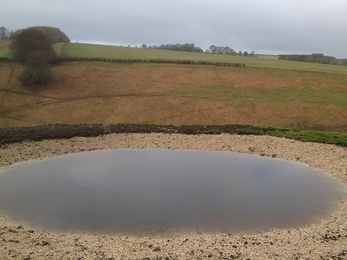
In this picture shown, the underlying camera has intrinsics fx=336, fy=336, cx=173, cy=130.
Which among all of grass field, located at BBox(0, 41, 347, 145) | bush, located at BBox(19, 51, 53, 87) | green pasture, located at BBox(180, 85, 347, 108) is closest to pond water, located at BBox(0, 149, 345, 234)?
grass field, located at BBox(0, 41, 347, 145)

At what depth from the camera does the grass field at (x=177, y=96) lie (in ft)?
98.8

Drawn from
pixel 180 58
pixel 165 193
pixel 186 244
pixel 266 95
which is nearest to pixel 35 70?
pixel 180 58

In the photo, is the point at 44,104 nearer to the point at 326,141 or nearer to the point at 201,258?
the point at 326,141

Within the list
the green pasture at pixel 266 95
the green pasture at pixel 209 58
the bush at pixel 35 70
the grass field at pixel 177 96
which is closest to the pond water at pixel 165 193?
the grass field at pixel 177 96

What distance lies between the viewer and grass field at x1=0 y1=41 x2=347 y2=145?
30109 mm

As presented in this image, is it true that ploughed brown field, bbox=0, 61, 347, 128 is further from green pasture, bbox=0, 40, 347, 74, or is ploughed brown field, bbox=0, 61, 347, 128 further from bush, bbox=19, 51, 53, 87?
green pasture, bbox=0, 40, 347, 74

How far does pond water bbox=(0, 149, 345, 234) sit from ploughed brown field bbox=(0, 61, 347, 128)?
12166 mm

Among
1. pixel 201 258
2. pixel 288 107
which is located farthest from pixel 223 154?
pixel 288 107

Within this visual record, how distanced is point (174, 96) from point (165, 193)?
22407 mm

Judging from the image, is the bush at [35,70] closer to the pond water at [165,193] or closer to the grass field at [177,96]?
the grass field at [177,96]

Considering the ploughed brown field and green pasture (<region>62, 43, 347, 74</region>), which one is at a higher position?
green pasture (<region>62, 43, 347, 74</region>)

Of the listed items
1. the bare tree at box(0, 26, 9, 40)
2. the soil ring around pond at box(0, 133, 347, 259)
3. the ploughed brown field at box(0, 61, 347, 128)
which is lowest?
the soil ring around pond at box(0, 133, 347, 259)

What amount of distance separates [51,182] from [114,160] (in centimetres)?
402

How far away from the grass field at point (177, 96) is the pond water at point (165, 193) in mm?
11752
